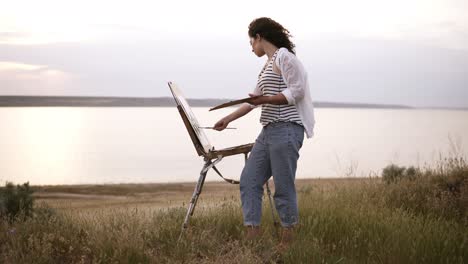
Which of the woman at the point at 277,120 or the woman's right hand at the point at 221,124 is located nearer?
the woman at the point at 277,120

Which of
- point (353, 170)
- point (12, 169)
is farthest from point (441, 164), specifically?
point (12, 169)

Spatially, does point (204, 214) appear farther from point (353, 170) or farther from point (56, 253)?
point (353, 170)

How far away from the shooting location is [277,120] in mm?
5230

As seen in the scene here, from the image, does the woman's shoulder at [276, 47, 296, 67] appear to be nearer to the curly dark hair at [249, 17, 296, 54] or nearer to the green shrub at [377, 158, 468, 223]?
the curly dark hair at [249, 17, 296, 54]

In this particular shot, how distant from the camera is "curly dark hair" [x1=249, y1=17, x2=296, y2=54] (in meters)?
5.38

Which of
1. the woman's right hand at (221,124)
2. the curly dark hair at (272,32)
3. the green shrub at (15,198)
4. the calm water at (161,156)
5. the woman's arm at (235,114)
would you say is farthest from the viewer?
the calm water at (161,156)

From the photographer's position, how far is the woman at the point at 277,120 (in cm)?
516

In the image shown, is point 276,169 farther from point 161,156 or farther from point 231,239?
point 161,156

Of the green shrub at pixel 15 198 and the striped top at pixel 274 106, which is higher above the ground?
the striped top at pixel 274 106

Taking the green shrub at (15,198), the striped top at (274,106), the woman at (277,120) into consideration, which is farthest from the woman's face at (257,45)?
the green shrub at (15,198)

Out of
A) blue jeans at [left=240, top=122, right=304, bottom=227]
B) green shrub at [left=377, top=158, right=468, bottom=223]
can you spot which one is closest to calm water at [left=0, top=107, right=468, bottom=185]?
green shrub at [left=377, top=158, right=468, bottom=223]

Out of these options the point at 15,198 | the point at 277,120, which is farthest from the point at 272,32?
the point at 15,198

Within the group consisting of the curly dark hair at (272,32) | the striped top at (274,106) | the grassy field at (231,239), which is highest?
the curly dark hair at (272,32)

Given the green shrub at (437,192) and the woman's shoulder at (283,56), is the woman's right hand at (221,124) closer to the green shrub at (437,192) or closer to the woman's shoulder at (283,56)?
the woman's shoulder at (283,56)
